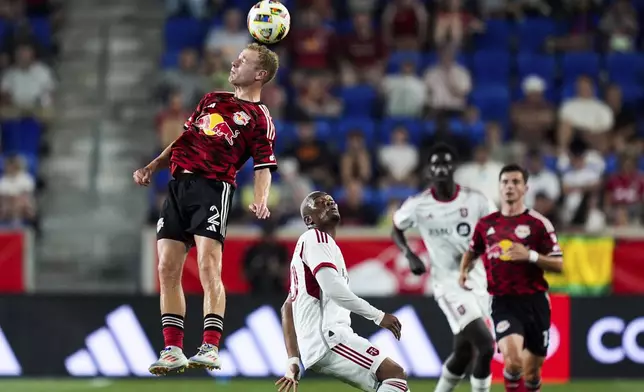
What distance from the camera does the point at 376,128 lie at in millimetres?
19250

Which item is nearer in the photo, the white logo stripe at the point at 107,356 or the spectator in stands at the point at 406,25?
the white logo stripe at the point at 107,356

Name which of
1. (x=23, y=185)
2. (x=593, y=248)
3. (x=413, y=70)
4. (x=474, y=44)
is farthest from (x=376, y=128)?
(x=23, y=185)

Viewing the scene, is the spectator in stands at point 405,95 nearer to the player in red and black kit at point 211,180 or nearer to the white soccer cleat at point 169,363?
the player in red and black kit at point 211,180

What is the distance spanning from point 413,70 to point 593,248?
4179 mm

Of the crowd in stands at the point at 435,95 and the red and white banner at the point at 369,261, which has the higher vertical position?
the crowd in stands at the point at 435,95

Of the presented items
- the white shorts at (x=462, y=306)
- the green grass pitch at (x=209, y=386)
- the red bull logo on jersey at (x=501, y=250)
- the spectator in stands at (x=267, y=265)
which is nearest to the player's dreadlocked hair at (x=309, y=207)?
the red bull logo on jersey at (x=501, y=250)

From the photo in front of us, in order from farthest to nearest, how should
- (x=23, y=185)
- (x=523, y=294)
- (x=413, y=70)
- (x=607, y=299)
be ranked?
(x=413, y=70)
(x=23, y=185)
(x=607, y=299)
(x=523, y=294)

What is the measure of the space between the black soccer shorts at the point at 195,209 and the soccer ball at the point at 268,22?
3.68 feet

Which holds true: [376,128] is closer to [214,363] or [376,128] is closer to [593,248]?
[593,248]

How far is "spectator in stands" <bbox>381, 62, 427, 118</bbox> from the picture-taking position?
1938 centimetres

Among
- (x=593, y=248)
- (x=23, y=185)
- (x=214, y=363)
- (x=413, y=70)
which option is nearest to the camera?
(x=214, y=363)

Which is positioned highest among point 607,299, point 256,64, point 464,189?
point 256,64

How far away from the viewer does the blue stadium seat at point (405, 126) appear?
62.4 feet

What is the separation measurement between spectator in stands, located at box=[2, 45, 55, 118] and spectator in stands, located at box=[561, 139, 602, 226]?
304 inches
